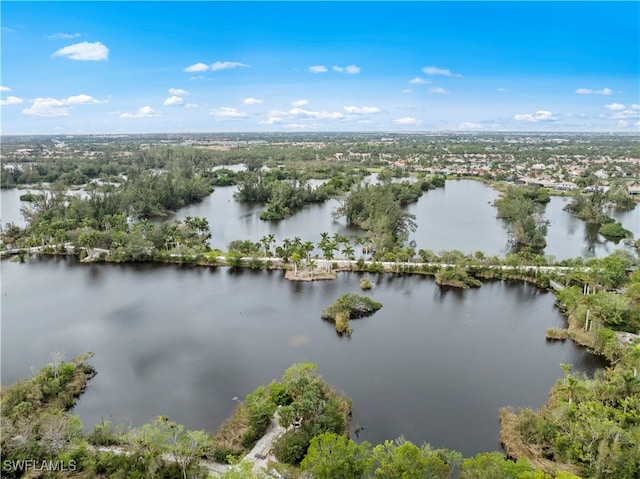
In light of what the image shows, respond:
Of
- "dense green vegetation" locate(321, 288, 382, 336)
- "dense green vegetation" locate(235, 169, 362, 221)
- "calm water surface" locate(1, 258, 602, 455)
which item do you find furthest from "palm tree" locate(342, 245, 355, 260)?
"dense green vegetation" locate(235, 169, 362, 221)

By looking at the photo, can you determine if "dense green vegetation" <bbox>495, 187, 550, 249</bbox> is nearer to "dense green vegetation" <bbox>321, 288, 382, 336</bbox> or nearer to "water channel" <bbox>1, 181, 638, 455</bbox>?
"water channel" <bbox>1, 181, 638, 455</bbox>

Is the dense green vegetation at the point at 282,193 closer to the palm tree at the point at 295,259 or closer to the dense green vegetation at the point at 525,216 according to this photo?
the palm tree at the point at 295,259

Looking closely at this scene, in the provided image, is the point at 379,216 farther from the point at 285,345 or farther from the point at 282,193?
the point at 285,345

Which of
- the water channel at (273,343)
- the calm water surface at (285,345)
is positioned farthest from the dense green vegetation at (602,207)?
the calm water surface at (285,345)

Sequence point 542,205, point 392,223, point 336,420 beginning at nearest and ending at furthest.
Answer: point 336,420, point 392,223, point 542,205

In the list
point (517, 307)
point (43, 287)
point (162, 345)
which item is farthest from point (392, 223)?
point (43, 287)

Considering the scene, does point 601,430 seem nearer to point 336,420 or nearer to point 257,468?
point 336,420

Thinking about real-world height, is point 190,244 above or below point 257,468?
above
